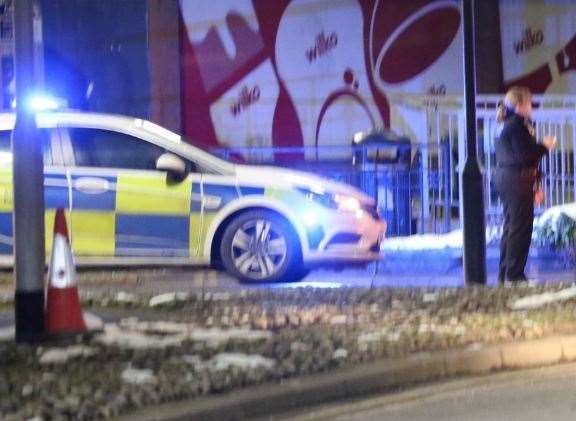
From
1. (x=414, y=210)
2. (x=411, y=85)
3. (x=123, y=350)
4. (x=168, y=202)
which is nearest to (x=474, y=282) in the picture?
(x=168, y=202)

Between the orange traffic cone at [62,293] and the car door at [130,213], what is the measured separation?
257 cm

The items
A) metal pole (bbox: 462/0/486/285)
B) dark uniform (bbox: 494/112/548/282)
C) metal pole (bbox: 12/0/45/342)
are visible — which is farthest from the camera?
dark uniform (bbox: 494/112/548/282)

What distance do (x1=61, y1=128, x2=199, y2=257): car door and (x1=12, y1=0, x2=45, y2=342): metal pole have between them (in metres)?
2.84

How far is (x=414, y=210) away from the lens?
13.6m

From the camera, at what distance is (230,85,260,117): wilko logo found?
1722 centimetres

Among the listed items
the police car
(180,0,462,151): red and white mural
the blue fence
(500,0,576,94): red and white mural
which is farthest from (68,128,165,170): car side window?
(500,0,576,94): red and white mural

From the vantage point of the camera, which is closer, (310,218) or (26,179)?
(26,179)

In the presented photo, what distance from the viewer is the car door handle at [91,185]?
31.3ft

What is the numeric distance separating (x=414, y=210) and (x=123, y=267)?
481 centimetres

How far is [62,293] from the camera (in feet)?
22.5

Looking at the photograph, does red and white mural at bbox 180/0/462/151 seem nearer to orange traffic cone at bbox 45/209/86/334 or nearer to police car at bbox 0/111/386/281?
police car at bbox 0/111/386/281

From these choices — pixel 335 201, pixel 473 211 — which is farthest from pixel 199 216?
pixel 473 211

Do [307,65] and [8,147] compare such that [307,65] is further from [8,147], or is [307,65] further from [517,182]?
[517,182]

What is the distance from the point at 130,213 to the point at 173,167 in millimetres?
548
